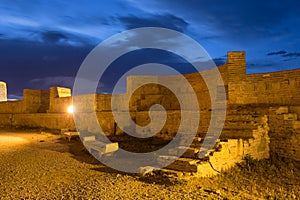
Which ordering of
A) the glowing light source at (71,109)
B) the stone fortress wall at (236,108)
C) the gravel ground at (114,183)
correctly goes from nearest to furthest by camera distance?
the gravel ground at (114,183), the stone fortress wall at (236,108), the glowing light source at (71,109)

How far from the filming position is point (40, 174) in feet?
25.3

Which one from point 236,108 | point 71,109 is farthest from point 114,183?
point 71,109

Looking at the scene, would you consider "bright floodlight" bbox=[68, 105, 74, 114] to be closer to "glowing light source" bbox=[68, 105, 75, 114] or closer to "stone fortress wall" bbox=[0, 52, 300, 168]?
"glowing light source" bbox=[68, 105, 75, 114]

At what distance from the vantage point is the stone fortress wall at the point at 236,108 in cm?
962

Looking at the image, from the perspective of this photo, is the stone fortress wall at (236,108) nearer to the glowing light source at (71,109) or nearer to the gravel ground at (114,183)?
the glowing light source at (71,109)

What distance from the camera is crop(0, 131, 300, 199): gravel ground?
605cm

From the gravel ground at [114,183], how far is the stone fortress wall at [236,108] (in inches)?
49.2

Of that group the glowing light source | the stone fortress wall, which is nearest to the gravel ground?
the stone fortress wall

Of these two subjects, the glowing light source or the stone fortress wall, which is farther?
the glowing light source

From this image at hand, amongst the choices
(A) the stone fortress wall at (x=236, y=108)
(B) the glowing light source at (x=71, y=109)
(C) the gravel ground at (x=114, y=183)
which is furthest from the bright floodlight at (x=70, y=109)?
(C) the gravel ground at (x=114, y=183)

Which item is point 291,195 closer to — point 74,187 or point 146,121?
point 74,187

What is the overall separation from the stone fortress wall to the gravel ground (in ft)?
4.10

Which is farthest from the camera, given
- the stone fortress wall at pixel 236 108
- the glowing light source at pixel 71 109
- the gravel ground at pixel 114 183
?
the glowing light source at pixel 71 109

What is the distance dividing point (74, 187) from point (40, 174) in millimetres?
1725
